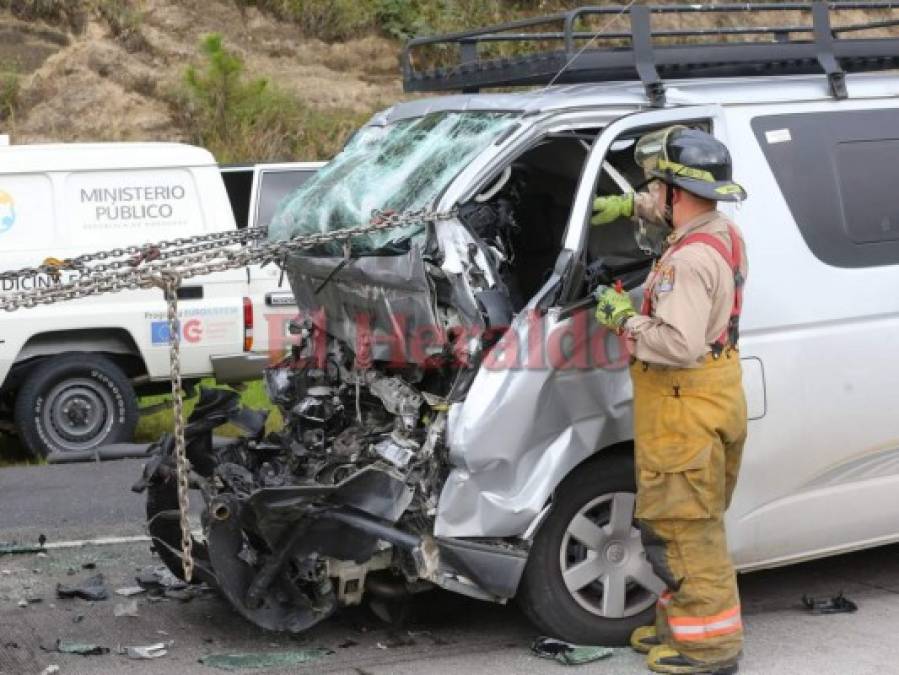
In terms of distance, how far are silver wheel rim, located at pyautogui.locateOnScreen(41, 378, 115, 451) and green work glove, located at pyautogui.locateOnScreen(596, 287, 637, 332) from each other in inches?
234

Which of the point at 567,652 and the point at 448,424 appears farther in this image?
the point at 567,652

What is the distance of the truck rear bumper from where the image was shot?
1016 cm

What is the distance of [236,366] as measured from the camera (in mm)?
10188

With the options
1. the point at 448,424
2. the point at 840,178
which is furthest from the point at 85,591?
the point at 840,178

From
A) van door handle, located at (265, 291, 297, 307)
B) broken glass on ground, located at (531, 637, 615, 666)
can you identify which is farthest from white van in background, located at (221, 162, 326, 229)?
broken glass on ground, located at (531, 637, 615, 666)

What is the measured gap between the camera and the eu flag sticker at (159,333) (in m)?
9.98

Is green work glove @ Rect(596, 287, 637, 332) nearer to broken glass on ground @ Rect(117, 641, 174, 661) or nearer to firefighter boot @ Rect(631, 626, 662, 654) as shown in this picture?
firefighter boot @ Rect(631, 626, 662, 654)

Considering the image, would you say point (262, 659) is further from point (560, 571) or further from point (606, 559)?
point (606, 559)

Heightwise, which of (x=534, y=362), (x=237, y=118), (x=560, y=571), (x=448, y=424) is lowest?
(x=560, y=571)

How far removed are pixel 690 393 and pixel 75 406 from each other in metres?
6.20

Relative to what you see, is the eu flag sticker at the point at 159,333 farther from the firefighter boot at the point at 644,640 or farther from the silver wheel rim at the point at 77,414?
the firefighter boot at the point at 644,640

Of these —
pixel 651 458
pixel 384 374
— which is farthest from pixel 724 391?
pixel 384 374

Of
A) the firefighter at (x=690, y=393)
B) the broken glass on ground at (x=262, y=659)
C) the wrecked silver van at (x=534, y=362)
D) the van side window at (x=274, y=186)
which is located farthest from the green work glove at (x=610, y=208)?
the van side window at (x=274, y=186)

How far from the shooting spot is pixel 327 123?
55.6ft
